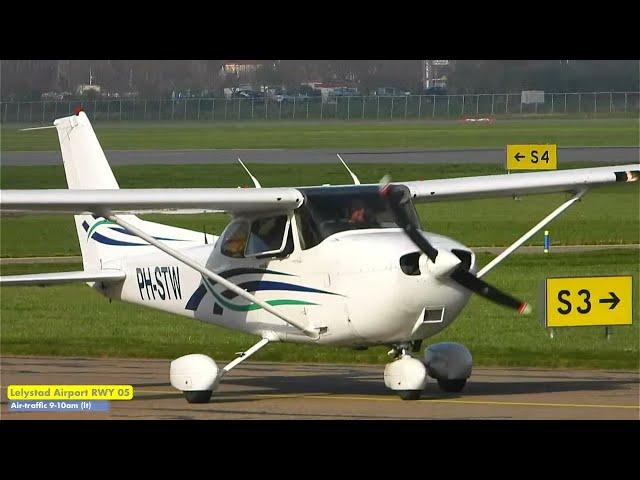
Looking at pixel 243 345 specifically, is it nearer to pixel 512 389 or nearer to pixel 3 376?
pixel 3 376

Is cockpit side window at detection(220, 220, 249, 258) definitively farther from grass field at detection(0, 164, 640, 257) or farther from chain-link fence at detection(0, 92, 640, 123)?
chain-link fence at detection(0, 92, 640, 123)

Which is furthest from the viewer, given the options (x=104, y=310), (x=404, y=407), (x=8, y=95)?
(x=8, y=95)

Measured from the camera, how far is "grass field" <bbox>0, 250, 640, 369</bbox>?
64.3 feet

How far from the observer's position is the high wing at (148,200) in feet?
48.8

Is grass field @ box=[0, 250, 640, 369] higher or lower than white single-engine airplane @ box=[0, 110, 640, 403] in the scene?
lower

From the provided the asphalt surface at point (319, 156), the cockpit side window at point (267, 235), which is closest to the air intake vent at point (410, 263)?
the cockpit side window at point (267, 235)

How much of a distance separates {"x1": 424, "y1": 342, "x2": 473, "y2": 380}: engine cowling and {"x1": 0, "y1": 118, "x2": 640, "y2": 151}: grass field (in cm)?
5727

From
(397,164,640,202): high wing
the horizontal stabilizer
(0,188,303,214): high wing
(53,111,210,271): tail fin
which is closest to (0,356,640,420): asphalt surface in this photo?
the horizontal stabilizer

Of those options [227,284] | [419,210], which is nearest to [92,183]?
[227,284]

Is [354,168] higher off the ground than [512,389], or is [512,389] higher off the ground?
[354,168]

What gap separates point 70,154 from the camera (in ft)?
62.6

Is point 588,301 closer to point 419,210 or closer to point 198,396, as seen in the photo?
point 198,396

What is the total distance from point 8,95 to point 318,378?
208 feet

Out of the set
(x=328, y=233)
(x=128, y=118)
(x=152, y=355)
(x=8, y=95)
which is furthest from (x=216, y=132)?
(x=328, y=233)
